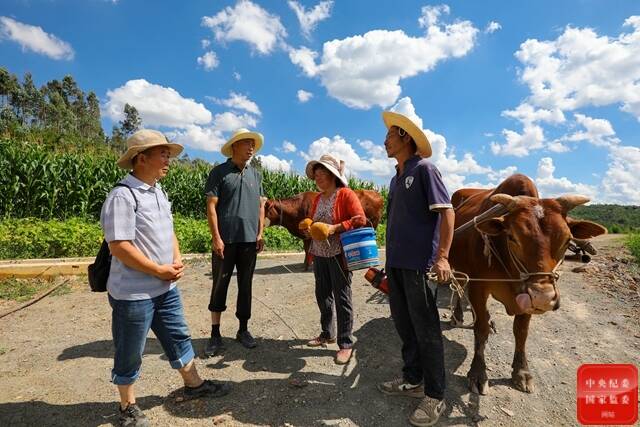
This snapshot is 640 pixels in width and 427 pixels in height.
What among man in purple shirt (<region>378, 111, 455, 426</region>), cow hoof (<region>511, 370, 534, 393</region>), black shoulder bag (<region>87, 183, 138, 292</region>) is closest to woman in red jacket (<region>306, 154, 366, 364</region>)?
man in purple shirt (<region>378, 111, 455, 426</region>)

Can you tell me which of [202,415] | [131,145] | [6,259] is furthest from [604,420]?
[6,259]

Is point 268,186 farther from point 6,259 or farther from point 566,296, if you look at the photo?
point 566,296

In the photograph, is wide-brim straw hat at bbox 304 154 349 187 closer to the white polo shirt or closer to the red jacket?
the red jacket

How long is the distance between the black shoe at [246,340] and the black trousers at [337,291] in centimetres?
90

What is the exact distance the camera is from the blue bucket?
10.9ft

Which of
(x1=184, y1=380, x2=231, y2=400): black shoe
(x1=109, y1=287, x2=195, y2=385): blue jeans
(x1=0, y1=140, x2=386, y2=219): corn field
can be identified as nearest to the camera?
(x1=109, y1=287, x2=195, y2=385): blue jeans

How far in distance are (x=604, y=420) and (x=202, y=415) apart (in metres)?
3.21

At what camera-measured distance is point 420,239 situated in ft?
8.70

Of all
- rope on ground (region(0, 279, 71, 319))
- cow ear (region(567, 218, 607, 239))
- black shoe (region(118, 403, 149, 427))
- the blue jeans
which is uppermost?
cow ear (region(567, 218, 607, 239))

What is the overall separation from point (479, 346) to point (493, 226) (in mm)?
1245

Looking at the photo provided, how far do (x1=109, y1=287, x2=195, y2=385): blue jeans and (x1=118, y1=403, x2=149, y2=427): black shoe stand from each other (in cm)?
24

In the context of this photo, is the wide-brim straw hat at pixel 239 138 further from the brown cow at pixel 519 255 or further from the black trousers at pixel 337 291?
the brown cow at pixel 519 255

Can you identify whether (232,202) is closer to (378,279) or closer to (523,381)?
(378,279)

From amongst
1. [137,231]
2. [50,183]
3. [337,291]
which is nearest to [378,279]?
[337,291]
